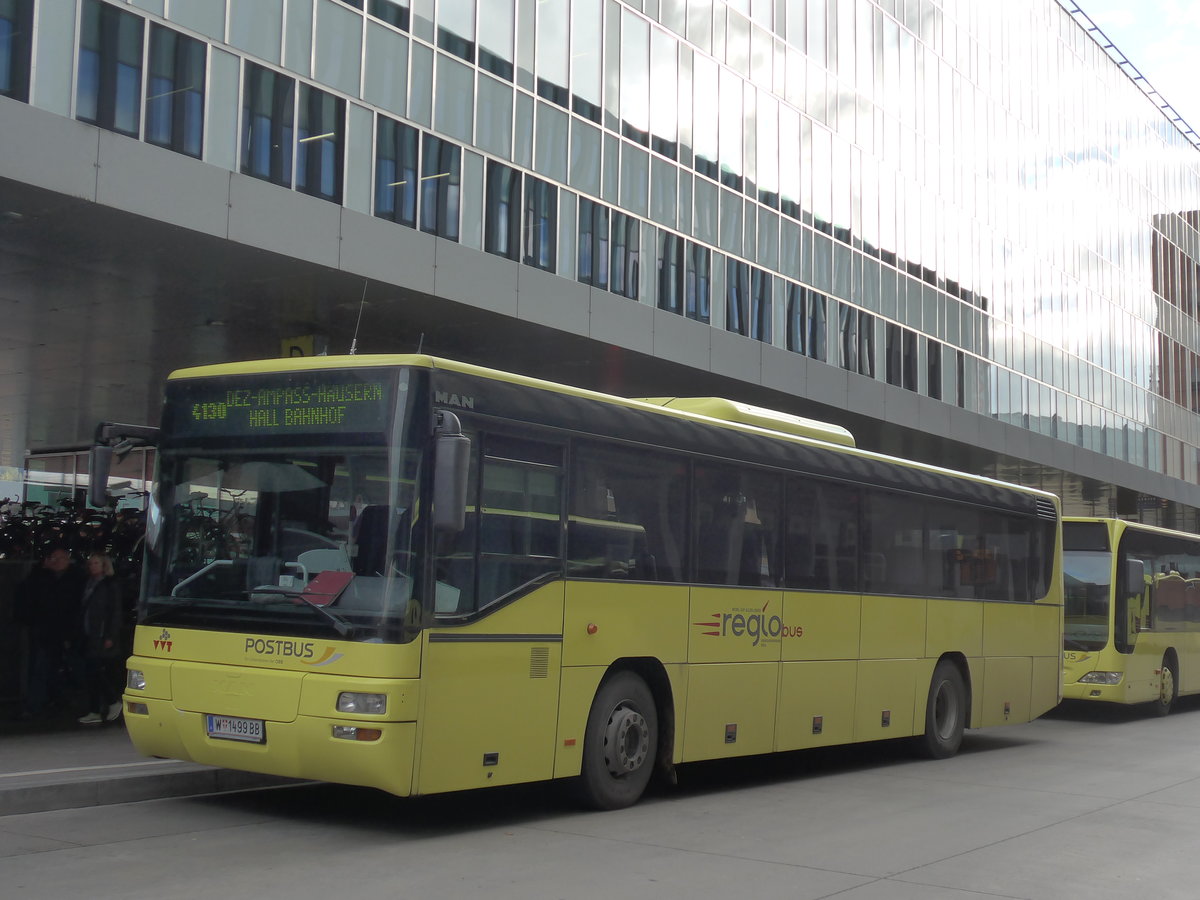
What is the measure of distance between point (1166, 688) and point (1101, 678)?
2.65 m

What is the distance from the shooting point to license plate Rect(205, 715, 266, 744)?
852 centimetres

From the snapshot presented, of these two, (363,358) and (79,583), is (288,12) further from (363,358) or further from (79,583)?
(363,358)

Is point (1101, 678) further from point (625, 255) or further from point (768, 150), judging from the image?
point (768, 150)

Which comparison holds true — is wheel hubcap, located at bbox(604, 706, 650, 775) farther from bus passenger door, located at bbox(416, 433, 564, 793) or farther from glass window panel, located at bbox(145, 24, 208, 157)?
glass window panel, located at bbox(145, 24, 208, 157)

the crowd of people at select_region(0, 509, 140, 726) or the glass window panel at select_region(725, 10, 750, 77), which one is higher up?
the glass window panel at select_region(725, 10, 750, 77)

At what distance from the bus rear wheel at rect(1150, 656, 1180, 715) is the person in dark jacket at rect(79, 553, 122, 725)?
1597cm

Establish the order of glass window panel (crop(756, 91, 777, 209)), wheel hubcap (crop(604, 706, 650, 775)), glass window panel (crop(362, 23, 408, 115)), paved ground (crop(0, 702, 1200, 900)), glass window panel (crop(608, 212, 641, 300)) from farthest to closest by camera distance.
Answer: glass window panel (crop(756, 91, 777, 209)), glass window panel (crop(608, 212, 641, 300)), glass window panel (crop(362, 23, 408, 115)), wheel hubcap (crop(604, 706, 650, 775)), paved ground (crop(0, 702, 1200, 900))

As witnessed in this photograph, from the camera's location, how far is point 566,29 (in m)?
22.5

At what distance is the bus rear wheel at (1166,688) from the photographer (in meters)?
21.6

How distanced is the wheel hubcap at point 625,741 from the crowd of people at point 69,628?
566 cm

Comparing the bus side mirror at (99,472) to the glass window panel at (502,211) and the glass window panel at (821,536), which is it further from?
the glass window panel at (502,211)

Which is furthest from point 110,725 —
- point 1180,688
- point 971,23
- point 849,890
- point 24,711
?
point 971,23

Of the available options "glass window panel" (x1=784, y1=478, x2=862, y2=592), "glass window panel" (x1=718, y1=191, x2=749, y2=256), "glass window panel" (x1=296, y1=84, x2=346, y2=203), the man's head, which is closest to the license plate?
"glass window panel" (x1=784, y1=478, x2=862, y2=592)

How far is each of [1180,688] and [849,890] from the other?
56.4 ft
